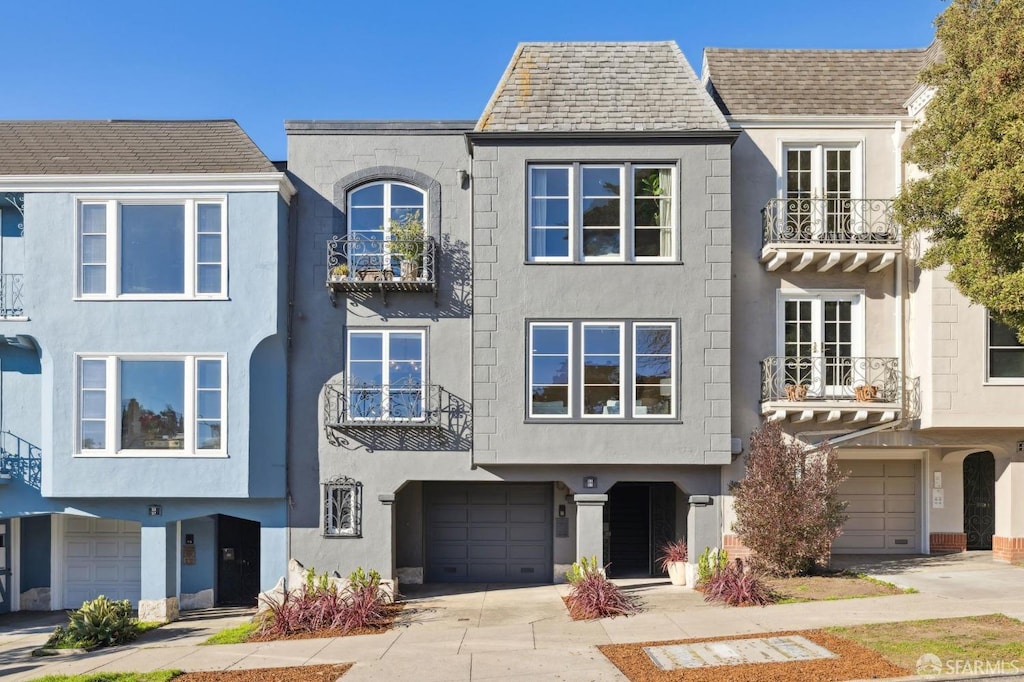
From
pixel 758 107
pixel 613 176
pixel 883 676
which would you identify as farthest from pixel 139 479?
pixel 758 107

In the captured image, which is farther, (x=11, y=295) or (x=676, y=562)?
(x=676, y=562)

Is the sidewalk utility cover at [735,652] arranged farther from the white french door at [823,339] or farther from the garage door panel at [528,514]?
the garage door panel at [528,514]

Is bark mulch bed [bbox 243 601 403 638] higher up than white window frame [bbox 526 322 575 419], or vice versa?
white window frame [bbox 526 322 575 419]

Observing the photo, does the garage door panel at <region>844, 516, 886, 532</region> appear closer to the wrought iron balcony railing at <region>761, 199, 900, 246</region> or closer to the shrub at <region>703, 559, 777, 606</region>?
the shrub at <region>703, 559, 777, 606</region>

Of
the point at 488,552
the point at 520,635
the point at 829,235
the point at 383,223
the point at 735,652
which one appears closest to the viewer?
the point at 735,652

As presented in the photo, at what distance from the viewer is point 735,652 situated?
9992mm

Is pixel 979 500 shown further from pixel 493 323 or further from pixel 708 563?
pixel 493 323

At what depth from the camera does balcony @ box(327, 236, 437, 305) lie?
1515cm

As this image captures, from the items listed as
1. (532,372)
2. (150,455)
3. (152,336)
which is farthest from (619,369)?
(150,455)

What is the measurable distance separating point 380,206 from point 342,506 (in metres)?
5.91

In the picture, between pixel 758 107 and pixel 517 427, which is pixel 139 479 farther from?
pixel 758 107

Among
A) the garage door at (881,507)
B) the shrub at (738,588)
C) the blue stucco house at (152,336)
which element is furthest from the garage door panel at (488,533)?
the garage door at (881,507)

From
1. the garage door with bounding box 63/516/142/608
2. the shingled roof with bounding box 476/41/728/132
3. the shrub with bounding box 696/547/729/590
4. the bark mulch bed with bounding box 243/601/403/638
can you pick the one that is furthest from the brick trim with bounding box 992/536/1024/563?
the garage door with bounding box 63/516/142/608

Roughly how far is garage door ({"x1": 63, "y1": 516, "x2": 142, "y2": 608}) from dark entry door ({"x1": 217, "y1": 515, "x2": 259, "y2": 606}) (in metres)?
1.85
